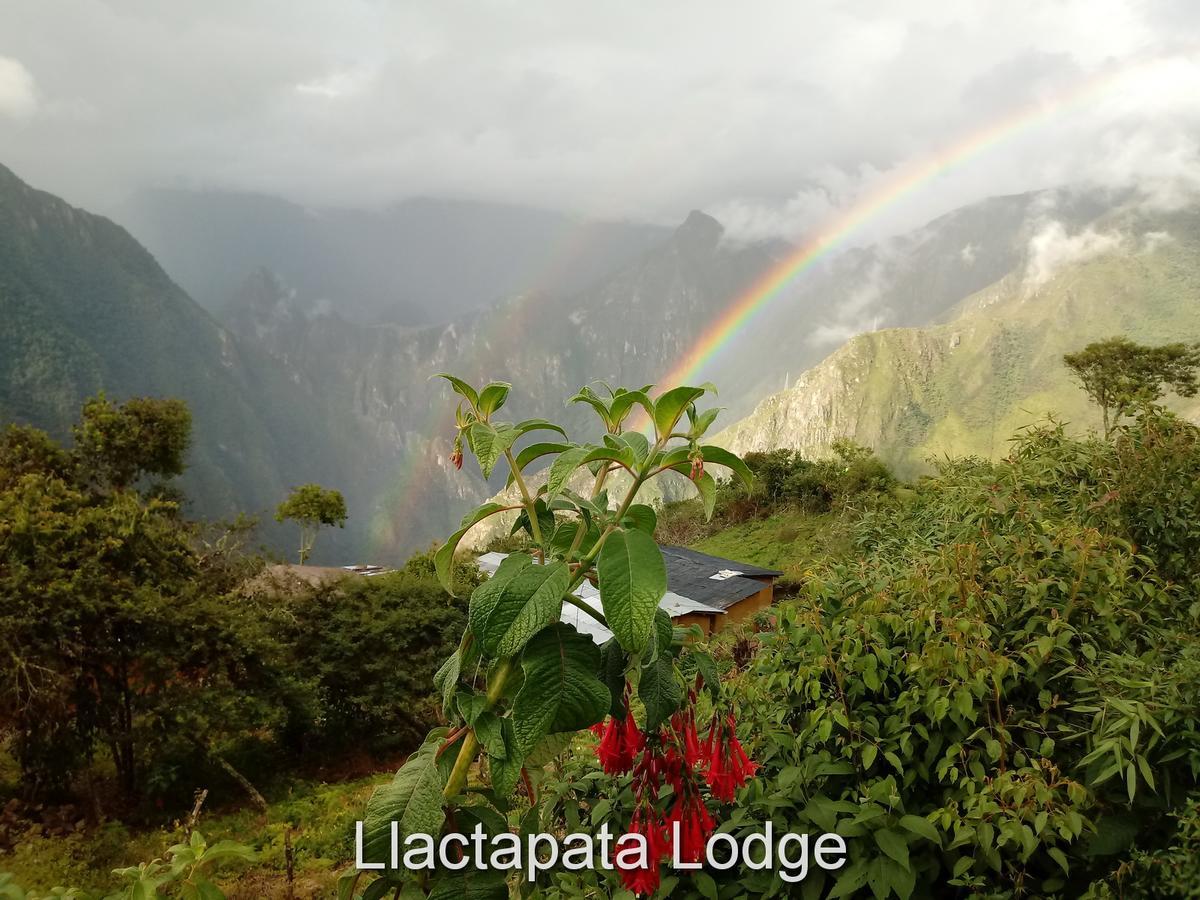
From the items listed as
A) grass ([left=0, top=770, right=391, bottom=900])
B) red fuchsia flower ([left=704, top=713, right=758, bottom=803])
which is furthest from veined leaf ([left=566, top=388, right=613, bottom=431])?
grass ([left=0, top=770, right=391, bottom=900])

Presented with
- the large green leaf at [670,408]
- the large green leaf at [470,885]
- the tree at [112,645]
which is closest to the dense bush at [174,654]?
the tree at [112,645]

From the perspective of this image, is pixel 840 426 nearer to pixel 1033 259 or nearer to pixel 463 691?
pixel 1033 259

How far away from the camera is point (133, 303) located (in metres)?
104

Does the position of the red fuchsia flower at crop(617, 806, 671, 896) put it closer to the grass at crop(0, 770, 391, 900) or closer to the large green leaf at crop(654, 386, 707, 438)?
the large green leaf at crop(654, 386, 707, 438)

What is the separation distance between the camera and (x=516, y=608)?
3.07 feet

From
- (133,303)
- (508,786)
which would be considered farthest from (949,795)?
(133,303)

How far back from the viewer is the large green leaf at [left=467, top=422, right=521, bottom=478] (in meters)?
1.00

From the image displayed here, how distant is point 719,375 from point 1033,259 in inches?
3039

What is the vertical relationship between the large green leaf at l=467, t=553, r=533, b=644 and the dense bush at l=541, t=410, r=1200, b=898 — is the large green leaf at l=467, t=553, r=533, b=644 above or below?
above

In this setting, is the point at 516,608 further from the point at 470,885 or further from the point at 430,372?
the point at 430,372

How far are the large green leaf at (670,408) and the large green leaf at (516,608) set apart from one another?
0.28 metres

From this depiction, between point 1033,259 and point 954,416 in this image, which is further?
point 1033,259

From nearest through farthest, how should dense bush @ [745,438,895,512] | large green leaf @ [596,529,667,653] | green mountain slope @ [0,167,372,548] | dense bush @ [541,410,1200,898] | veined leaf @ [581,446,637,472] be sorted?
large green leaf @ [596,529,667,653] → veined leaf @ [581,446,637,472] → dense bush @ [541,410,1200,898] → dense bush @ [745,438,895,512] → green mountain slope @ [0,167,372,548]

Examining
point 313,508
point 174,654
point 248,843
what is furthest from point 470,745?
point 313,508
